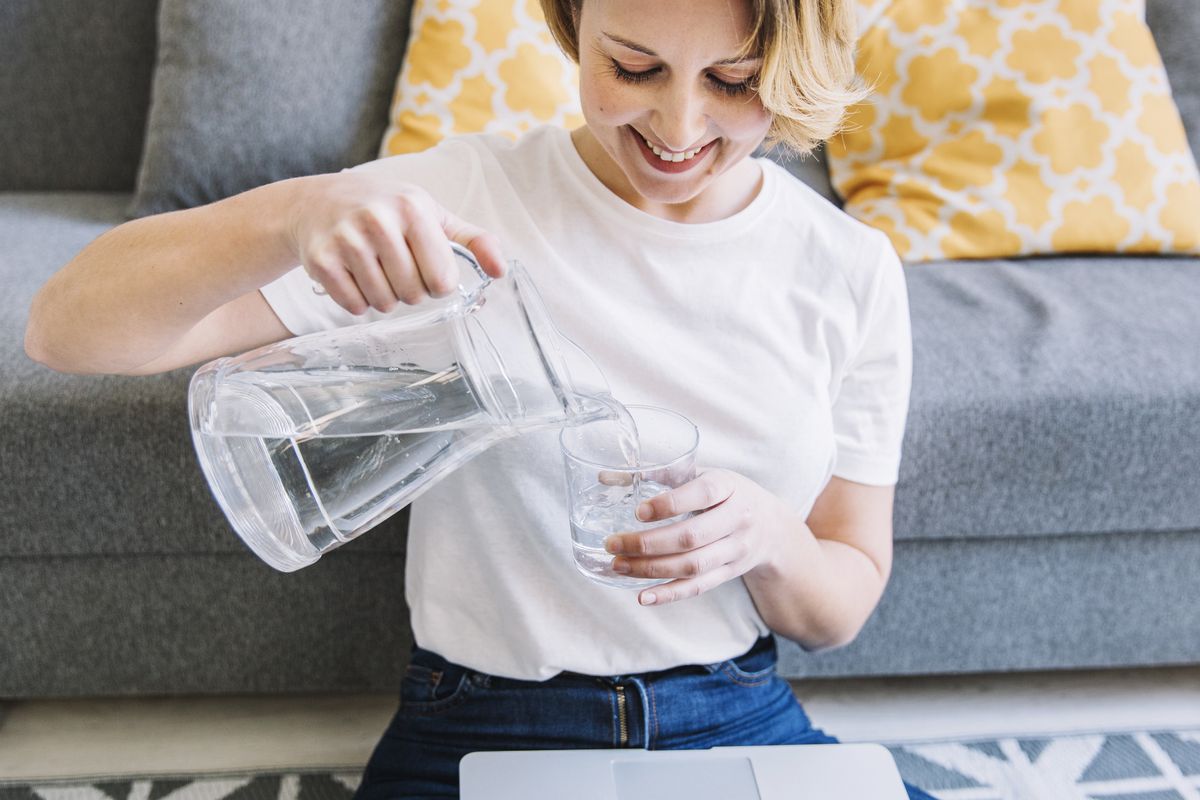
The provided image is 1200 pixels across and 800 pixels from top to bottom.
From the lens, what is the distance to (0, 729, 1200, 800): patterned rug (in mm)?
1372

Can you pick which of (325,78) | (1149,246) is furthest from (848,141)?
(325,78)

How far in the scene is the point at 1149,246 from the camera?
173 cm

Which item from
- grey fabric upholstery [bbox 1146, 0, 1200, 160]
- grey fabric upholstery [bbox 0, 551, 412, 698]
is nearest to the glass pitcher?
grey fabric upholstery [bbox 0, 551, 412, 698]

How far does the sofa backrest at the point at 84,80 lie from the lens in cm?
188

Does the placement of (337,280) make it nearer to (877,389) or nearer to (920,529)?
(877,389)

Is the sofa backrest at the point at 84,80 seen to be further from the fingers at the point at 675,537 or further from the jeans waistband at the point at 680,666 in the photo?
the fingers at the point at 675,537

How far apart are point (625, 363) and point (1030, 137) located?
1.08m

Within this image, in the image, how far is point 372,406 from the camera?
2.39 ft

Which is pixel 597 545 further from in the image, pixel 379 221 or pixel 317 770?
pixel 317 770

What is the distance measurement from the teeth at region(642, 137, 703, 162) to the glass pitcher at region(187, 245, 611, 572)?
244 mm

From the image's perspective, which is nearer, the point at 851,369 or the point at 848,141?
the point at 851,369

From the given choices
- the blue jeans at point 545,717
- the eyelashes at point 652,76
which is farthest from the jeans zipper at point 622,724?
the eyelashes at point 652,76

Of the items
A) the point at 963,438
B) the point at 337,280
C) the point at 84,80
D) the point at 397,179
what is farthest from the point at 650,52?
the point at 84,80

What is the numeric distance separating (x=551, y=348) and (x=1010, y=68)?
53.0 inches
